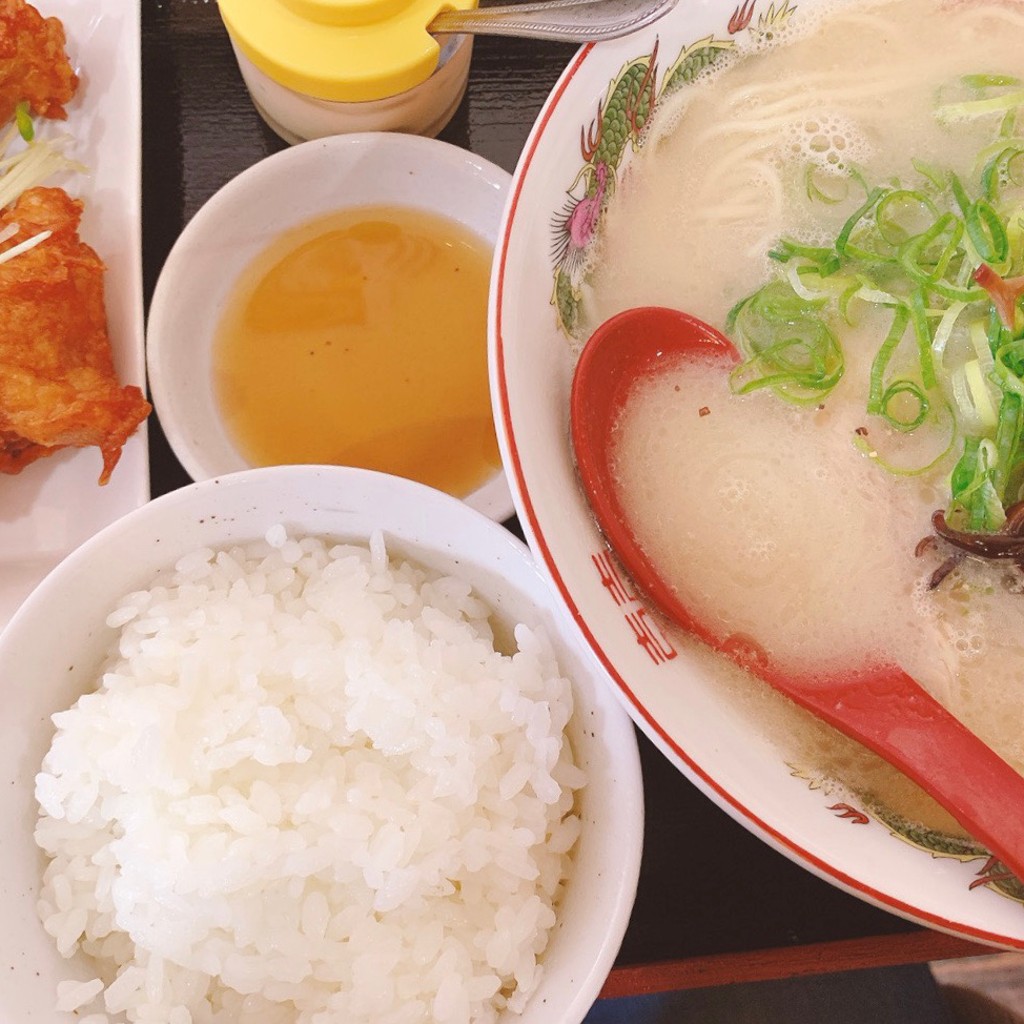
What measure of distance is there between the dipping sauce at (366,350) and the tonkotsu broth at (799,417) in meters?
0.49

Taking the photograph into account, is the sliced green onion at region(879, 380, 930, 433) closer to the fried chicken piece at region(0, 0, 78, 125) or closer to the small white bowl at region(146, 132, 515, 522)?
the small white bowl at region(146, 132, 515, 522)

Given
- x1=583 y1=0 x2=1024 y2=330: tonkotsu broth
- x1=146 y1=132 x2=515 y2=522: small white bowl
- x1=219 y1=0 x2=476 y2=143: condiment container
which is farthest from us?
x1=146 y1=132 x2=515 y2=522: small white bowl

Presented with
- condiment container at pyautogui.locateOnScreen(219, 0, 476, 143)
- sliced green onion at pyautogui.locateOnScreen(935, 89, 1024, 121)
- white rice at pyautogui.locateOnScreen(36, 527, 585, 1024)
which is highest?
sliced green onion at pyautogui.locateOnScreen(935, 89, 1024, 121)

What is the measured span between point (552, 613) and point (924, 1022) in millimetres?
1077

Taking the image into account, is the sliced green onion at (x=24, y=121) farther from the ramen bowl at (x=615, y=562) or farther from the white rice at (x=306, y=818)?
the ramen bowl at (x=615, y=562)

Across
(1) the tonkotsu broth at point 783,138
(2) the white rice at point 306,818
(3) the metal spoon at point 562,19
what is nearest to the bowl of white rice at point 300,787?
(2) the white rice at point 306,818

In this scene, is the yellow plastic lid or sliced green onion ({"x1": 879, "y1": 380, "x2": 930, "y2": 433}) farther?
the yellow plastic lid

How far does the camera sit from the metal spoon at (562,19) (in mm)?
1255

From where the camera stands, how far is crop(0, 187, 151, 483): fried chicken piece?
1.53 m

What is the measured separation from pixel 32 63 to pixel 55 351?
549mm

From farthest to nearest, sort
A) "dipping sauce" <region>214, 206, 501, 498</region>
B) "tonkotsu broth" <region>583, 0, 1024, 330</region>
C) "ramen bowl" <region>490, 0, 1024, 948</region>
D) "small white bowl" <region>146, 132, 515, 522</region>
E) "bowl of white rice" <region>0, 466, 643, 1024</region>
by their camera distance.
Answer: "dipping sauce" <region>214, 206, 501, 498</region> → "small white bowl" <region>146, 132, 515, 522</region> → "tonkotsu broth" <region>583, 0, 1024, 330</region> → "bowl of white rice" <region>0, 466, 643, 1024</region> → "ramen bowl" <region>490, 0, 1024, 948</region>

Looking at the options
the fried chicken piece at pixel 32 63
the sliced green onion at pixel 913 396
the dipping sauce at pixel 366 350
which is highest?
the fried chicken piece at pixel 32 63

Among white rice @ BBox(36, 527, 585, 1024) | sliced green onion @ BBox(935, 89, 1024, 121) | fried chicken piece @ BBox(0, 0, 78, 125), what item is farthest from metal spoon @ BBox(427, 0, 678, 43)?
white rice @ BBox(36, 527, 585, 1024)

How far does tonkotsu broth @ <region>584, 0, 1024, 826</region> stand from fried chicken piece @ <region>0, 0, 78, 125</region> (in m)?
→ 1.12
